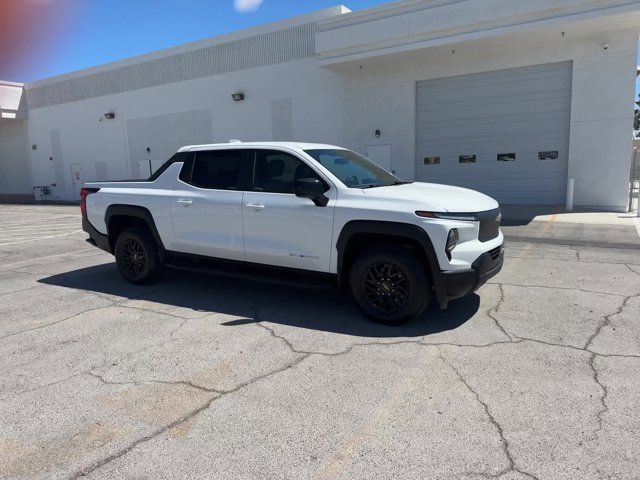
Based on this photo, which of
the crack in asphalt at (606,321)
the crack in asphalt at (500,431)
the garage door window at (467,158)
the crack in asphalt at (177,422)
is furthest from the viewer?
the garage door window at (467,158)

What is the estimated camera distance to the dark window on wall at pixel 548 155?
15.0 metres

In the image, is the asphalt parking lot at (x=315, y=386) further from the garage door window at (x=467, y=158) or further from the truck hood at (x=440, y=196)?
the garage door window at (x=467, y=158)

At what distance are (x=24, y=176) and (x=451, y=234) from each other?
3393 centimetres

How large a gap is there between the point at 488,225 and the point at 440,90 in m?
12.8

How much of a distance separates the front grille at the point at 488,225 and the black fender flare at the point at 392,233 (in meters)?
0.62

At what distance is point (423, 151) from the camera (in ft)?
56.1

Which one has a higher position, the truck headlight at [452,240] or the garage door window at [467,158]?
the garage door window at [467,158]

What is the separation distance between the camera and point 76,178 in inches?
1097

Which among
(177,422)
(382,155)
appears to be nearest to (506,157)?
(382,155)

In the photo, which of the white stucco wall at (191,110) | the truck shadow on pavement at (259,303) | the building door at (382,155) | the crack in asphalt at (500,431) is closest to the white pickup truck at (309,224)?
the truck shadow on pavement at (259,303)

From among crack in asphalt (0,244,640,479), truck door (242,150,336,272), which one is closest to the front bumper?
crack in asphalt (0,244,640,479)

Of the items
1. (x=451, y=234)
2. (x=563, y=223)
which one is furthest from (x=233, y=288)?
(x=563, y=223)

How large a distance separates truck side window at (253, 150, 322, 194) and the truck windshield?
0.20 m

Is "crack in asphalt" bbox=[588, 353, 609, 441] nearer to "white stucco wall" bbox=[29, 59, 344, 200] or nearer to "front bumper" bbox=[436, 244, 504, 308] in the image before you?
"front bumper" bbox=[436, 244, 504, 308]
